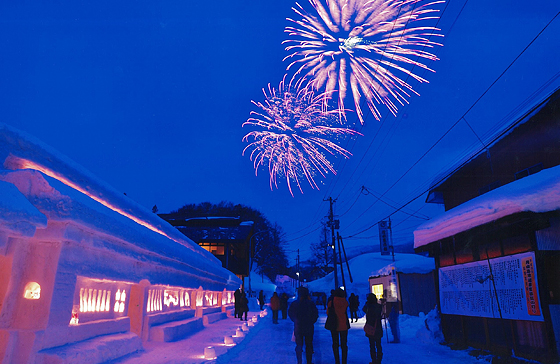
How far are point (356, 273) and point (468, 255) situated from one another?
26.9 metres

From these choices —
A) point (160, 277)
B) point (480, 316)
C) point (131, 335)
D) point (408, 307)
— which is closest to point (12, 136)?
point (131, 335)

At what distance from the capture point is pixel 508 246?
30.4ft

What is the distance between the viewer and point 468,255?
35.9 ft

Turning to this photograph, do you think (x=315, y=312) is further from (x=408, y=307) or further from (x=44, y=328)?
(x=408, y=307)

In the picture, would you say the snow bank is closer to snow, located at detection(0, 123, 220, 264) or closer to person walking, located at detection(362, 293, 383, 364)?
person walking, located at detection(362, 293, 383, 364)

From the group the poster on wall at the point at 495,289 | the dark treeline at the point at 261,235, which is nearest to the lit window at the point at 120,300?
the poster on wall at the point at 495,289

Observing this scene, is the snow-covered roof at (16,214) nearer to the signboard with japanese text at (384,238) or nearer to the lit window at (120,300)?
the lit window at (120,300)

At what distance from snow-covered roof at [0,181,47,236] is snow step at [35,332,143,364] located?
7.72ft

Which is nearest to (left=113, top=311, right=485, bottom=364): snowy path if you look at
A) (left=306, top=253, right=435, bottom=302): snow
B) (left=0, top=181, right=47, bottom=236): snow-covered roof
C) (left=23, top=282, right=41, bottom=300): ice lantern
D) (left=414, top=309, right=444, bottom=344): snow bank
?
(left=414, top=309, right=444, bottom=344): snow bank

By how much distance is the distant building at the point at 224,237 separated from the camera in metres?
38.2

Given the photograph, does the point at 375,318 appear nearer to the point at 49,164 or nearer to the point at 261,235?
the point at 49,164

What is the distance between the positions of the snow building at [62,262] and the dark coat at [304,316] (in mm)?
4143

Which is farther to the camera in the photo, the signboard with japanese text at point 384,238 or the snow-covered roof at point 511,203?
the signboard with japanese text at point 384,238

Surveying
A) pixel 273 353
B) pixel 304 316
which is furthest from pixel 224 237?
pixel 304 316
